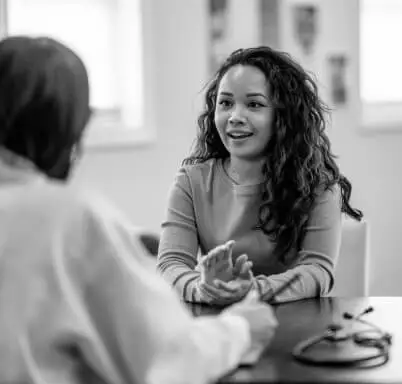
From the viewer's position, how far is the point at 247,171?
2.40 metres

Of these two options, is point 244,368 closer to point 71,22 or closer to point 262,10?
point 71,22

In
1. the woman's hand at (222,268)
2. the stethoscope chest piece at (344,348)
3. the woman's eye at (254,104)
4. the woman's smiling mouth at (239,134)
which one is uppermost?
the woman's eye at (254,104)

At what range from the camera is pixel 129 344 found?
1.24 m

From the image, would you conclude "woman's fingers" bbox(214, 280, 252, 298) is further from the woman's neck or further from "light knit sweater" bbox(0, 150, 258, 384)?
"light knit sweater" bbox(0, 150, 258, 384)

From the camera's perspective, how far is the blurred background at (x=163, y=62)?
4039 mm

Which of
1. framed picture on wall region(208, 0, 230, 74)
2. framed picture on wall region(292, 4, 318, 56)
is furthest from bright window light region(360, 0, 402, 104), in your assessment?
framed picture on wall region(208, 0, 230, 74)

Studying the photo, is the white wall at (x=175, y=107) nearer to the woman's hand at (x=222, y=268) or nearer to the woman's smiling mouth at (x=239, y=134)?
the woman's smiling mouth at (x=239, y=134)

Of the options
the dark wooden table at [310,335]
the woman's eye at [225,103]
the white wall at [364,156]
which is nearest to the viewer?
the dark wooden table at [310,335]

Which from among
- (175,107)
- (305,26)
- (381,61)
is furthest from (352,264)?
(381,61)

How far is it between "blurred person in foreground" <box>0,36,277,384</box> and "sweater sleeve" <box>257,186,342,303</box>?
855mm

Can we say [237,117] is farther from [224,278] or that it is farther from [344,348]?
[344,348]

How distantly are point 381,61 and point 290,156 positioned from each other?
2920 millimetres

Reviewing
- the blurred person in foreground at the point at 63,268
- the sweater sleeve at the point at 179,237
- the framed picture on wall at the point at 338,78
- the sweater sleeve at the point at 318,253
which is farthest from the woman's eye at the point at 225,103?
the framed picture on wall at the point at 338,78

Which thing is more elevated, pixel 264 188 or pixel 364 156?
pixel 264 188
